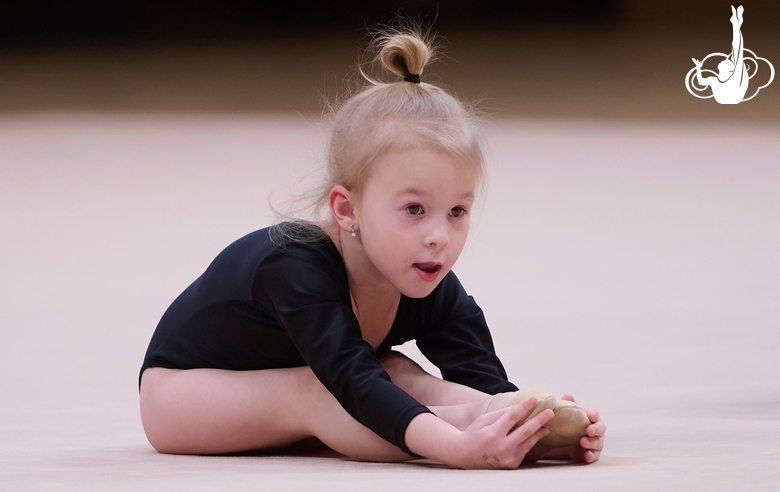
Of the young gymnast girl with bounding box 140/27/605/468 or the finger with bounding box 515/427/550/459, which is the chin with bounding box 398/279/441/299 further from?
the finger with bounding box 515/427/550/459

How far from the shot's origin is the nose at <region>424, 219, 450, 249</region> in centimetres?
118

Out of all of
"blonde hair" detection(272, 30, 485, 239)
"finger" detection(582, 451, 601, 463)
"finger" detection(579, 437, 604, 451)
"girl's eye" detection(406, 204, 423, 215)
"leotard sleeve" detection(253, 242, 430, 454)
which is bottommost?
"finger" detection(582, 451, 601, 463)

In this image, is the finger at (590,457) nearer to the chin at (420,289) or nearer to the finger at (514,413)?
the finger at (514,413)

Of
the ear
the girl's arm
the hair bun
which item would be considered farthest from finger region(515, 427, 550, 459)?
the hair bun

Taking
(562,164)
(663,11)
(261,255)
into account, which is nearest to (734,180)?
(562,164)

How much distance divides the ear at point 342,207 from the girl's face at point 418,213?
43mm

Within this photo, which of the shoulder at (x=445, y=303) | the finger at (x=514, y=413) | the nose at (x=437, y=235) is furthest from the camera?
the shoulder at (x=445, y=303)

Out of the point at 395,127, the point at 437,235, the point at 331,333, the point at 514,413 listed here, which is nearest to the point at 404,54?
the point at 395,127

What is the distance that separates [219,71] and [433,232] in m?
7.55

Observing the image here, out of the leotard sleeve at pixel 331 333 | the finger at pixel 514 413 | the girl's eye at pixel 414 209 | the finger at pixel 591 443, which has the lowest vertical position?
the finger at pixel 591 443

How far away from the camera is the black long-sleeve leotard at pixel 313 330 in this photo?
115 cm

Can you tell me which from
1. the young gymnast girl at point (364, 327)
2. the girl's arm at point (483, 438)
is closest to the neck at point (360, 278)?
the young gymnast girl at point (364, 327)

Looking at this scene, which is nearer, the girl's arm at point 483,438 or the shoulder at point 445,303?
the girl's arm at point 483,438

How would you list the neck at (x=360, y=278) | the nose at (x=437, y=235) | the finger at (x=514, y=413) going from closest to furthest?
1. the finger at (x=514, y=413)
2. the nose at (x=437, y=235)
3. the neck at (x=360, y=278)
